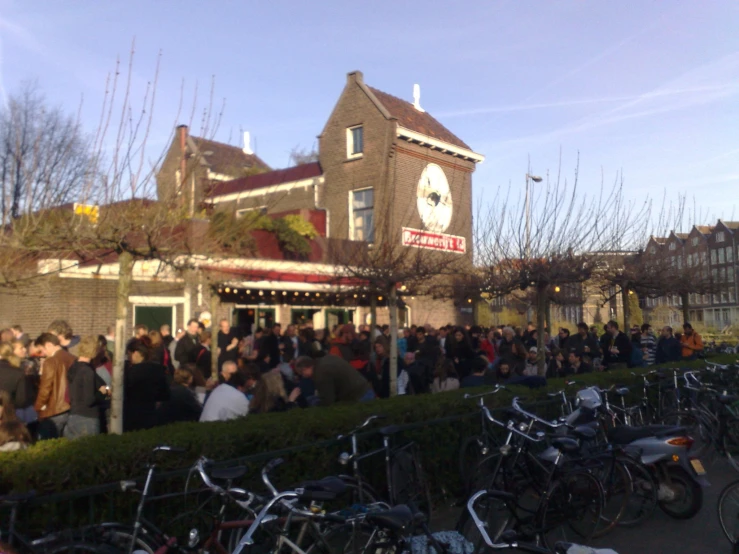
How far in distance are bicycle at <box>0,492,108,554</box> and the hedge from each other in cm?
46

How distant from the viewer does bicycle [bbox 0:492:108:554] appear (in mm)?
3932

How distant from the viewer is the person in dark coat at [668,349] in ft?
48.4

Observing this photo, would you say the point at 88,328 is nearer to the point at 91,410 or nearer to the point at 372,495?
the point at 91,410

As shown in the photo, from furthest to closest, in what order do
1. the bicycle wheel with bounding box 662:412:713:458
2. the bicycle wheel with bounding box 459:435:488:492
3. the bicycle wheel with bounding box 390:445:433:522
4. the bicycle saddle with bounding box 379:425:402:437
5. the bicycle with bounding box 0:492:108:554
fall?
1. the bicycle wheel with bounding box 662:412:713:458
2. the bicycle wheel with bounding box 459:435:488:492
3. the bicycle wheel with bounding box 390:445:433:522
4. the bicycle saddle with bounding box 379:425:402:437
5. the bicycle with bounding box 0:492:108:554

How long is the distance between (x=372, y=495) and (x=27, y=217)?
436cm

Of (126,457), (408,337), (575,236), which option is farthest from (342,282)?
(126,457)

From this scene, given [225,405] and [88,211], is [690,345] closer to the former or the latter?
[225,405]

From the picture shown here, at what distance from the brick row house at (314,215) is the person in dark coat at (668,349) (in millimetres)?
4543

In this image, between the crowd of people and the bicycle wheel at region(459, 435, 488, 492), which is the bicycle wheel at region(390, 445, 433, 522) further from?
the crowd of people

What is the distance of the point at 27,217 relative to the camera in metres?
7.12

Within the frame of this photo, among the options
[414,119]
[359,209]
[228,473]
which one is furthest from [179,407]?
[414,119]

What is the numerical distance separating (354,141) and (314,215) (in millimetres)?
2821

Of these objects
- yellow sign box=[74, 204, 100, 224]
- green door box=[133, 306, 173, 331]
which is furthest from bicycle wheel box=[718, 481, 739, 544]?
green door box=[133, 306, 173, 331]

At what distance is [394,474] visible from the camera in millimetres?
6480
